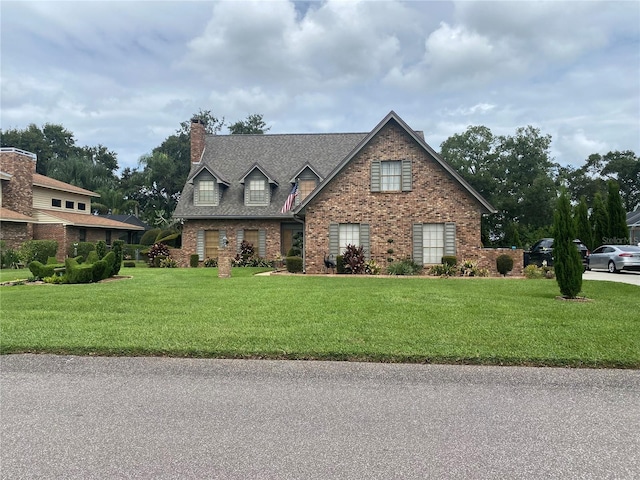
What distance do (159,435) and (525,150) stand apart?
1657 inches

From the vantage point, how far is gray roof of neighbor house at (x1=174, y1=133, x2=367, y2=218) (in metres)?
24.5

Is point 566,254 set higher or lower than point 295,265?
higher

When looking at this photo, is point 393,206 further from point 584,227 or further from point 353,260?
point 584,227

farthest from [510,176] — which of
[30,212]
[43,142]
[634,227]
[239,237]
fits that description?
[43,142]

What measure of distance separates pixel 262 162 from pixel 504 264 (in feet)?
51.1

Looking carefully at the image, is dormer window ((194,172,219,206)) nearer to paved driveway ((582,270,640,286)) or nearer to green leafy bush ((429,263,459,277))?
green leafy bush ((429,263,459,277))

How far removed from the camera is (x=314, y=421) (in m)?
3.89

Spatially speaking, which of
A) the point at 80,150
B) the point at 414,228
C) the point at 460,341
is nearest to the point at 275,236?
the point at 414,228

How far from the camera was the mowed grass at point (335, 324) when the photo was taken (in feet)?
19.2

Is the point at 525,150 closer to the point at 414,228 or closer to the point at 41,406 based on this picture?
the point at 414,228

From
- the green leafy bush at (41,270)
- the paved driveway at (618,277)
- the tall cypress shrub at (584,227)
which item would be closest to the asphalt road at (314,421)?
the green leafy bush at (41,270)

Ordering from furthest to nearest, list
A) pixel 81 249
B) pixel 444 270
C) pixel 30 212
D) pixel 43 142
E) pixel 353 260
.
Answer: pixel 43 142 < pixel 30 212 < pixel 81 249 < pixel 353 260 < pixel 444 270

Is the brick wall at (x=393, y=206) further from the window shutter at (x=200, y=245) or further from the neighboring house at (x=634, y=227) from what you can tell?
the neighboring house at (x=634, y=227)

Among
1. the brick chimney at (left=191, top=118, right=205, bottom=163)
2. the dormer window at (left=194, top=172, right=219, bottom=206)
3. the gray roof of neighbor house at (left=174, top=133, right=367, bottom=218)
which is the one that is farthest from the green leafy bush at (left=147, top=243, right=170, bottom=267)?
the brick chimney at (left=191, top=118, right=205, bottom=163)
